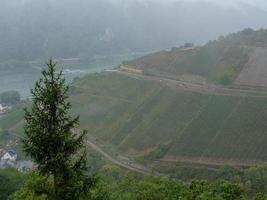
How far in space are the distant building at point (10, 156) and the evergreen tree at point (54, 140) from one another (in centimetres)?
6264

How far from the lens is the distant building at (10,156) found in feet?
255

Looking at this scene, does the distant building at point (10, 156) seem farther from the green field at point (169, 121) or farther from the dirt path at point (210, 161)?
the dirt path at point (210, 161)

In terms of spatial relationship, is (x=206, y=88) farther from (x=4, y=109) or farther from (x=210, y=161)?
(x=4, y=109)

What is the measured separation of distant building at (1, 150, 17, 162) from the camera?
77.7 metres

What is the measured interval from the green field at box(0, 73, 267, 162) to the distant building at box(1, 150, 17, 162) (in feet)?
28.0

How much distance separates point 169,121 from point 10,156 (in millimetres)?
25534

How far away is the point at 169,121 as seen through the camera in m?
78.6

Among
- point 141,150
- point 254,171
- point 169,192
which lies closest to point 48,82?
point 169,192

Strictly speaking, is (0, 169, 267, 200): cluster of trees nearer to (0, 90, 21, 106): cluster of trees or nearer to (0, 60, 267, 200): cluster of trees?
(0, 60, 267, 200): cluster of trees

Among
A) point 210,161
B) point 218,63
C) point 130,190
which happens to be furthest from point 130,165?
point 218,63

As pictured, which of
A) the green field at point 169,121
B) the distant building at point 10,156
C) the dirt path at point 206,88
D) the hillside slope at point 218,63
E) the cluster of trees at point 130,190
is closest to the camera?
the cluster of trees at point 130,190

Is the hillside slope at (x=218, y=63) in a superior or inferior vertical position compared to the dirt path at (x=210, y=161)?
superior

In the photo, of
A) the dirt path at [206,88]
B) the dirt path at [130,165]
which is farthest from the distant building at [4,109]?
the dirt path at [130,165]

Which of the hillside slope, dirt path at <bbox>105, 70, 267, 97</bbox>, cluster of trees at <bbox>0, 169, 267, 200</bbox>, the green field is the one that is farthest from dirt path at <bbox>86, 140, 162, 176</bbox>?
the hillside slope
